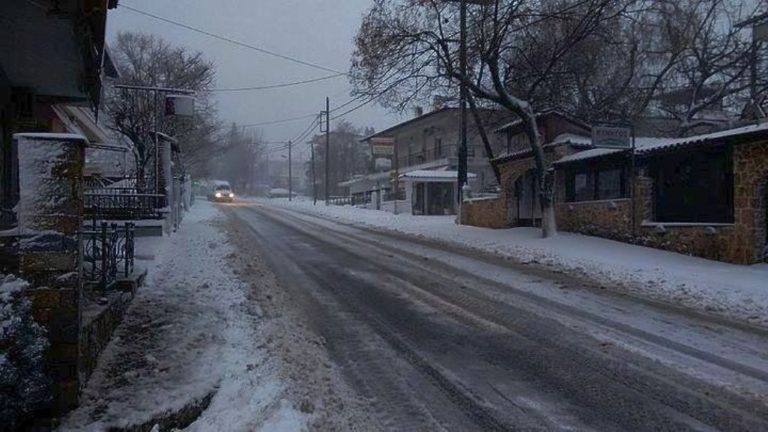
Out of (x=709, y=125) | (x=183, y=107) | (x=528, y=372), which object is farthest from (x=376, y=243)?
(x=709, y=125)

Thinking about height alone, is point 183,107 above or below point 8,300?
above

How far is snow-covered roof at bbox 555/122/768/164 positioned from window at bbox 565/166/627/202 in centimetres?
53

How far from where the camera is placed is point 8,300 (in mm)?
4352

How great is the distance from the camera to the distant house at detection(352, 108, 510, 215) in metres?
37.3

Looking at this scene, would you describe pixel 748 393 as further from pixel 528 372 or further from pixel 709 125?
pixel 709 125

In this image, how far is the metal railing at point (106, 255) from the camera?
7387 millimetres

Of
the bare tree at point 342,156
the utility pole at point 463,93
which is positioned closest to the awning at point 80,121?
the utility pole at point 463,93

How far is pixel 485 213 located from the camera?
24.2 meters

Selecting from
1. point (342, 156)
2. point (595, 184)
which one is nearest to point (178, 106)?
point (595, 184)

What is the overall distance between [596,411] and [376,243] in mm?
14230

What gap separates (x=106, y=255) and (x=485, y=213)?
1820cm

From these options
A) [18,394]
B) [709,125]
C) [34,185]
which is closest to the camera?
[18,394]

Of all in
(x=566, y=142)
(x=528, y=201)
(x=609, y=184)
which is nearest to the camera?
(x=609, y=184)

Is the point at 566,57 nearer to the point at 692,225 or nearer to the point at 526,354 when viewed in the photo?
the point at 692,225
